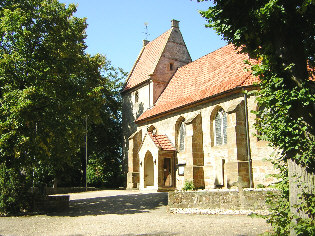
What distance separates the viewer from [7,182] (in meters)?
14.3

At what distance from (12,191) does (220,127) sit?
499 inches

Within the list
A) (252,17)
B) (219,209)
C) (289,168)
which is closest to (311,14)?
(252,17)

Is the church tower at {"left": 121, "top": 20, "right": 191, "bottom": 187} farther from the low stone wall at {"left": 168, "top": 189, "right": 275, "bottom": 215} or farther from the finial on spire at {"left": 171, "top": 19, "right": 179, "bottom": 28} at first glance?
the low stone wall at {"left": 168, "top": 189, "right": 275, "bottom": 215}

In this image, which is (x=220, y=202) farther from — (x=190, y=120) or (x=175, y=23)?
(x=175, y=23)

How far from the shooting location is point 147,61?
32.5 metres

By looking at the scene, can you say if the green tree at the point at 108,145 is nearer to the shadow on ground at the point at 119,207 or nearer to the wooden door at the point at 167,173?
the wooden door at the point at 167,173

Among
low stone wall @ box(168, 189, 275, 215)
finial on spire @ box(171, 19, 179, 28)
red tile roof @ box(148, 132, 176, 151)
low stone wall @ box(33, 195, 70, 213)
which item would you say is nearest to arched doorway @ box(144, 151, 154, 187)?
red tile roof @ box(148, 132, 176, 151)

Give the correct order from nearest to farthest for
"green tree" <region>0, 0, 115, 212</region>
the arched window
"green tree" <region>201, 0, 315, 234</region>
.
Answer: "green tree" <region>201, 0, 315, 234</region> → "green tree" <region>0, 0, 115, 212</region> → the arched window

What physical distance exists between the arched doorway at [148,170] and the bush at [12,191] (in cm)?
1210

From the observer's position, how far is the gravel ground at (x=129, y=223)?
9.52 meters

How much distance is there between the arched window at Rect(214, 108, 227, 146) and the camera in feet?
66.5

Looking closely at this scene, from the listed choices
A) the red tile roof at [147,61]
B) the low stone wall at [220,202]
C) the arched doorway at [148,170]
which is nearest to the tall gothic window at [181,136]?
the arched doorway at [148,170]

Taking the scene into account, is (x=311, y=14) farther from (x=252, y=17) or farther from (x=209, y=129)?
(x=209, y=129)

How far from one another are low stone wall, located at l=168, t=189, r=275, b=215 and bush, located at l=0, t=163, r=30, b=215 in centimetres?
683
